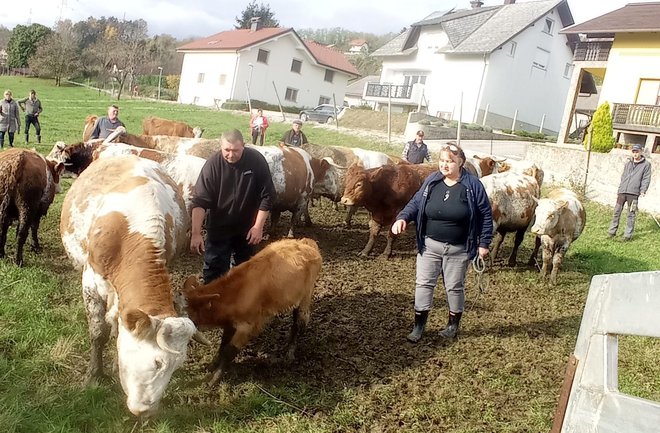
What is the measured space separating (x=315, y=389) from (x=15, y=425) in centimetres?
228

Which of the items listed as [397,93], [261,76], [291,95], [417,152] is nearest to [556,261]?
[417,152]

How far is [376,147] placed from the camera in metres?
21.3

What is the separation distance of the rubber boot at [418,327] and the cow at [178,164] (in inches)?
148

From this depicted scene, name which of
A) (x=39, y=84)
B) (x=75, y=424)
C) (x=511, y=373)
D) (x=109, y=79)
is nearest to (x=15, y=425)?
(x=75, y=424)

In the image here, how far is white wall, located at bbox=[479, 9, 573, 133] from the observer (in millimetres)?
34406

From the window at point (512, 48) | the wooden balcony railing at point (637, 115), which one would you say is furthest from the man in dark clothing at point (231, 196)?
the window at point (512, 48)

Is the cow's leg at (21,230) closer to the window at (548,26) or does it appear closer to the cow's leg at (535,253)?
the cow's leg at (535,253)

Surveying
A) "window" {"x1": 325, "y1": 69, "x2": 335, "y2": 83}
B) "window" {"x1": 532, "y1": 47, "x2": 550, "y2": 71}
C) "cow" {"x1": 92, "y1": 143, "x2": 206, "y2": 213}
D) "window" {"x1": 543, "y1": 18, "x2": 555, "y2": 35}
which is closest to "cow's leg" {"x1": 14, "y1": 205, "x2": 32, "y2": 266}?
"cow" {"x1": 92, "y1": 143, "x2": 206, "y2": 213}

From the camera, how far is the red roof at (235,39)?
4325cm

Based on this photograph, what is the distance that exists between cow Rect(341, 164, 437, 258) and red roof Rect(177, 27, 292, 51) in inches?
1401

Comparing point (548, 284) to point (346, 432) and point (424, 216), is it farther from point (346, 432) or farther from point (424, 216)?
point (346, 432)

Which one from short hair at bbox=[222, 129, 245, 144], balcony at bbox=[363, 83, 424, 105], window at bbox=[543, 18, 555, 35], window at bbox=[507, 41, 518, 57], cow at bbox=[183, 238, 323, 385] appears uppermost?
window at bbox=[543, 18, 555, 35]

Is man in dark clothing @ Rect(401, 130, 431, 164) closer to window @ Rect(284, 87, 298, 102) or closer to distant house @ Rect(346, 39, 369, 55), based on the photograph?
window @ Rect(284, 87, 298, 102)

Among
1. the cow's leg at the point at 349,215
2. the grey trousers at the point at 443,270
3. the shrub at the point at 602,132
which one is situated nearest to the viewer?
the grey trousers at the point at 443,270
